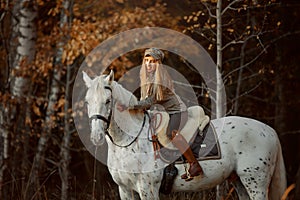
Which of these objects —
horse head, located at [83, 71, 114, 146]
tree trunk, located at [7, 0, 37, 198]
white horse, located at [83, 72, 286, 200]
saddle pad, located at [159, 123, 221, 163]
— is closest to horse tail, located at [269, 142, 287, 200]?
white horse, located at [83, 72, 286, 200]

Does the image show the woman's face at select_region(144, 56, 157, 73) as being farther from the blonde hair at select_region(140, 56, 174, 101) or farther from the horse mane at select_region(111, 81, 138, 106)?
the horse mane at select_region(111, 81, 138, 106)

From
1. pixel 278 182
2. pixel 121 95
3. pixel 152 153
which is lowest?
pixel 278 182

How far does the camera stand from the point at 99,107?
16.1ft

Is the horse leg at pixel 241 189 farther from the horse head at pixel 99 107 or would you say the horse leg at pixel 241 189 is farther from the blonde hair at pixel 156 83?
the horse head at pixel 99 107

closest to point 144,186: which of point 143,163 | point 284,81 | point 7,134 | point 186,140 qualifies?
point 143,163

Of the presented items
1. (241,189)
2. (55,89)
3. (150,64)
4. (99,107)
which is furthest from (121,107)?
(55,89)

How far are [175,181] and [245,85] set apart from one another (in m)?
6.32

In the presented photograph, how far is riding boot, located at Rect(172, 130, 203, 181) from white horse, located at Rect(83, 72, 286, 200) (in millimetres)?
104

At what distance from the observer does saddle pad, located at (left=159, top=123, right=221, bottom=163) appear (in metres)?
5.31

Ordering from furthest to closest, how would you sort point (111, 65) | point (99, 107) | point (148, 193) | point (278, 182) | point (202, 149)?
1. point (111, 65)
2. point (278, 182)
3. point (202, 149)
4. point (148, 193)
5. point (99, 107)

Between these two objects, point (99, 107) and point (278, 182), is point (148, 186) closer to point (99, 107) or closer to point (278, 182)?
point (99, 107)

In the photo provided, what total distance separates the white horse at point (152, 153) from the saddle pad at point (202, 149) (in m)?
0.06

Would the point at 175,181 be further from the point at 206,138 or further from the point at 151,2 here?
the point at 151,2

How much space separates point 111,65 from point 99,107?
17.0ft
